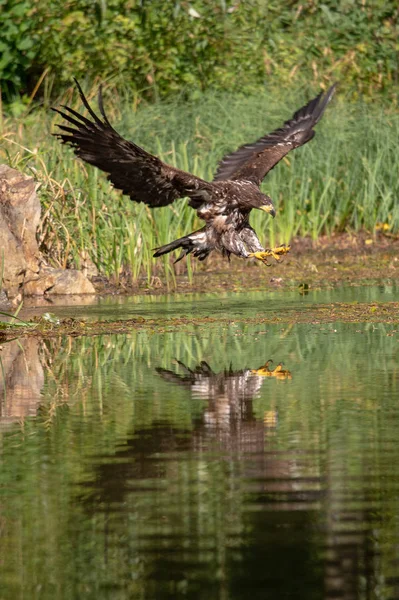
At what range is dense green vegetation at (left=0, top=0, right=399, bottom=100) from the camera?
19.7 meters

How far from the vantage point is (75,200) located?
1359 cm

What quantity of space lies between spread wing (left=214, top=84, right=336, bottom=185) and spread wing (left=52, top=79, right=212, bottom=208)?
1.29 m

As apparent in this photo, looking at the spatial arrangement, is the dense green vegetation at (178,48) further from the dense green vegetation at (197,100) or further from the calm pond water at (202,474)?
the calm pond water at (202,474)

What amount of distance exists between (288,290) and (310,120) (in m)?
1.72

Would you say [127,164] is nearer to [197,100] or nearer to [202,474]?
[202,474]

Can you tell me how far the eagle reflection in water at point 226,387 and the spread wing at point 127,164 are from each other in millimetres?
1951

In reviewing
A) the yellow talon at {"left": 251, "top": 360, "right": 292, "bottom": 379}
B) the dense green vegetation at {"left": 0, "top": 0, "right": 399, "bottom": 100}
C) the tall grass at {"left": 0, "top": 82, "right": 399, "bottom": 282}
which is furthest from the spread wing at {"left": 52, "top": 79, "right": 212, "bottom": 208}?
the dense green vegetation at {"left": 0, "top": 0, "right": 399, "bottom": 100}

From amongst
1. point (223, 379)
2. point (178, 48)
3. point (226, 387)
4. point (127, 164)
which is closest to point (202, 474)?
point (226, 387)

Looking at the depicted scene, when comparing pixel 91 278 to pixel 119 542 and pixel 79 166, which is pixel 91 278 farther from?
pixel 119 542

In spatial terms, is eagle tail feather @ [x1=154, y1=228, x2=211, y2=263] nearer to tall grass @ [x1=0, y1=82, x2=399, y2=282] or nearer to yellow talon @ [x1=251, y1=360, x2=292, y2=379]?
tall grass @ [x1=0, y1=82, x2=399, y2=282]

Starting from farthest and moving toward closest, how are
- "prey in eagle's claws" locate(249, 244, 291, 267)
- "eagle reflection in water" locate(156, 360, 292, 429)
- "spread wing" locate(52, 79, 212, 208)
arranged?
"prey in eagle's claws" locate(249, 244, 291, 267)
"spread wing" locate(52, 79, 212, 208)
"eagle reflection in water" locate(156, 360, 292, 429)

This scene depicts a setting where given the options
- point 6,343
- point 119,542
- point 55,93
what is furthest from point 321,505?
point 55,93

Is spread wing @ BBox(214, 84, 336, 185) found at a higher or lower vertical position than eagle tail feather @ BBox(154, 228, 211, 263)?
higher

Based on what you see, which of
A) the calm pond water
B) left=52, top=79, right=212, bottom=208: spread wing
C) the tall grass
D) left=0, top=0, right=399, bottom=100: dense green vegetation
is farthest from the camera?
left=0, top=0, right=399, bottom=100: dense green vegetation
